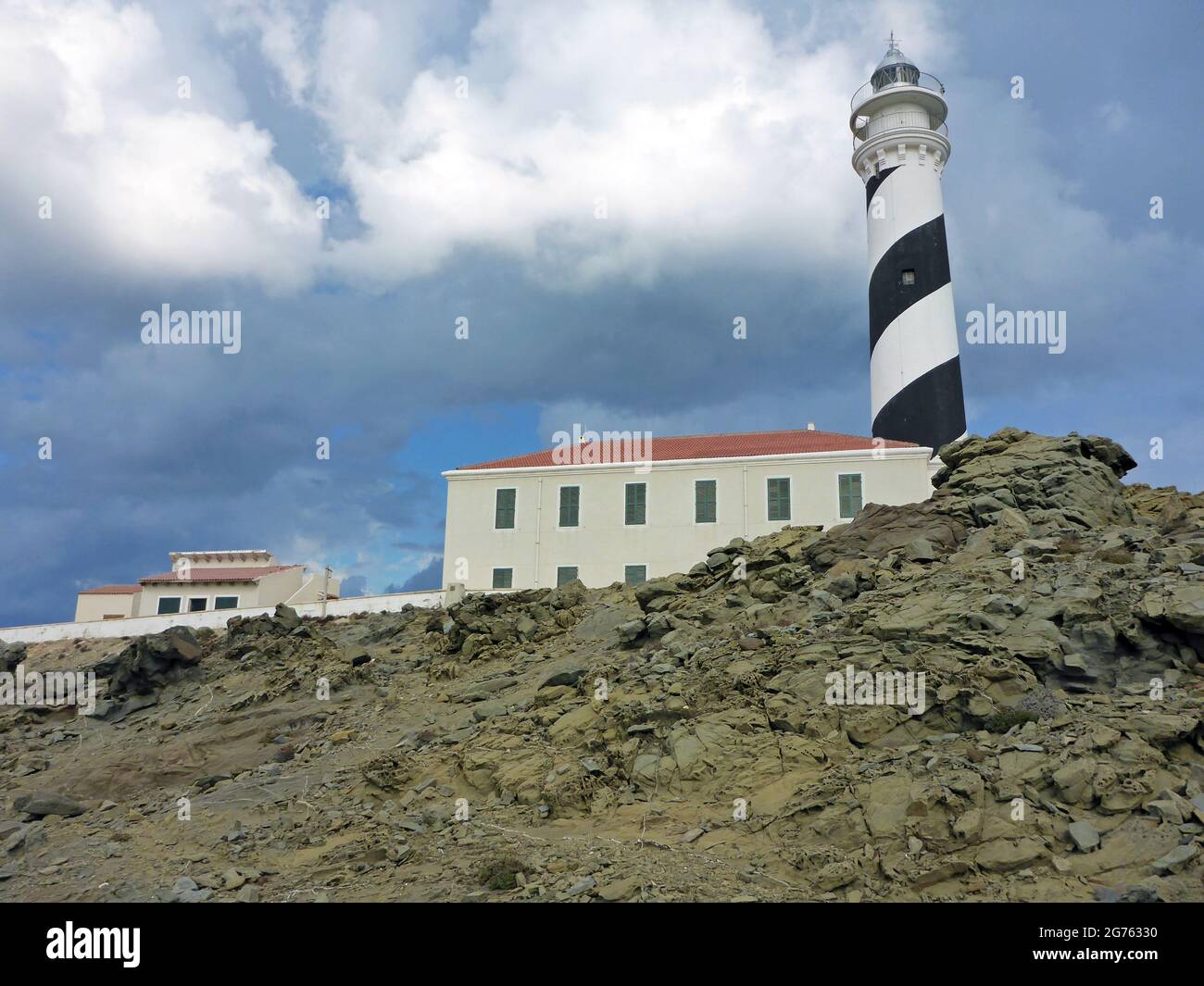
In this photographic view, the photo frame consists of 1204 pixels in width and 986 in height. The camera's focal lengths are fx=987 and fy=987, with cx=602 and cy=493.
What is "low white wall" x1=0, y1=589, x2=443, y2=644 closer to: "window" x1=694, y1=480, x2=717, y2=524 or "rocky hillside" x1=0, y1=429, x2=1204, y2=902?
"rocky hillside" x1=0, y1=429, x2=1204, y2=902

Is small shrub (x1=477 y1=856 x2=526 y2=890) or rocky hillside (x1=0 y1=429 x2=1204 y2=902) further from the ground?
rocky hillside (x1=0 y1=429 x2=1204 y2=902)

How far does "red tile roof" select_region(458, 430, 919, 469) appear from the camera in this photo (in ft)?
102

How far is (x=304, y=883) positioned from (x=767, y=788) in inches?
253

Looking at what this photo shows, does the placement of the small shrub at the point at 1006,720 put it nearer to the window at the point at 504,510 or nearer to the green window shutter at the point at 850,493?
the green window shutter at the point at 850,493

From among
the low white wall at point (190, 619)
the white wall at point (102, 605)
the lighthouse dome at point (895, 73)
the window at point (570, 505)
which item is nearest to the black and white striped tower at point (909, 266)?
the lighthouse dome at point (895, 73)

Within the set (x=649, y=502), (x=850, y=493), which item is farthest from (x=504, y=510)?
(x=850, y=493)

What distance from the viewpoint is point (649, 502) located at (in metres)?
31.4

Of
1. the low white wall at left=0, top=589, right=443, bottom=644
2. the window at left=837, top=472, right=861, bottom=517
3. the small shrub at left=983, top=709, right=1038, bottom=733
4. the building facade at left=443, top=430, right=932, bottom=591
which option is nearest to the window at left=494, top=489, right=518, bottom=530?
the building facade at left=443, top=430, right=932, bottom=591

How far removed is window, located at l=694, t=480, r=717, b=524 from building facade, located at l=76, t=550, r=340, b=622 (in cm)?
1417

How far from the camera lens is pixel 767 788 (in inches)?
551

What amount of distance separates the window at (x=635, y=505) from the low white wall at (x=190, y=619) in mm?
6416

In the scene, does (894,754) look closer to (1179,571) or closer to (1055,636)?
(1055,636)

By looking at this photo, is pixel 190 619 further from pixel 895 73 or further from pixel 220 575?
pixel 895 73
